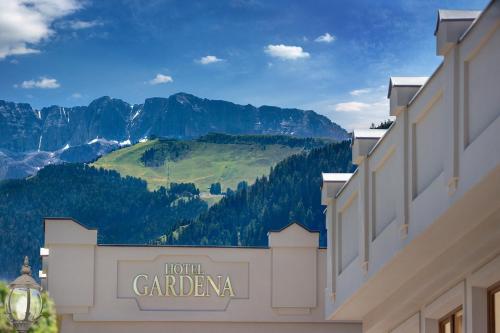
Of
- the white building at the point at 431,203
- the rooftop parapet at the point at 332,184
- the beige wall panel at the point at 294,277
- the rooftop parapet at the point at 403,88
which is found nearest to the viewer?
the white building at the point at 431,203

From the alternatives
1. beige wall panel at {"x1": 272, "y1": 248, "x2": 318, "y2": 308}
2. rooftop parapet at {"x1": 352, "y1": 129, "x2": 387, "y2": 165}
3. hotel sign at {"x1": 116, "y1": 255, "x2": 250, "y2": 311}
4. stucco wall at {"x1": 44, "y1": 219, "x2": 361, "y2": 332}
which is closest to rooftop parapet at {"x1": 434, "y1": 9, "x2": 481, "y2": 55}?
rooftop parapet at {"x1": 352, "y1": 129, "x2": 387, "y2": 165}

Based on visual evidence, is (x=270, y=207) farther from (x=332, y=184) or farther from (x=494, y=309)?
(x=494, y=309)

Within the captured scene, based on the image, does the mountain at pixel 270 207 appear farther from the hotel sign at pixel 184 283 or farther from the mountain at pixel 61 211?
the hotel sign at pixel 184 283

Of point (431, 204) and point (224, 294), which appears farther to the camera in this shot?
point (224, 294)

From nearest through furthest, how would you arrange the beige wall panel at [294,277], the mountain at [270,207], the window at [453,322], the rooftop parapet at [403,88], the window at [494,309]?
the rooftop parapet at [403,88] < the window at [494,309] < the window at [453,322] < the beige wall panel at [294,277] < the mountain at [270,207]

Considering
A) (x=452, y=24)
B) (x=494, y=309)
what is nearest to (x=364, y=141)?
(x=494, y=309)

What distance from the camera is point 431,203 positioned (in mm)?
11984

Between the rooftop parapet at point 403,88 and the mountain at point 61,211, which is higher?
the mountain at point 61,211

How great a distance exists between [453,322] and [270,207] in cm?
14405

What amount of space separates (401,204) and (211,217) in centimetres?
14896

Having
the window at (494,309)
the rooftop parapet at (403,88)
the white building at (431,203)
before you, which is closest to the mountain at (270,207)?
the white building at (431,203)

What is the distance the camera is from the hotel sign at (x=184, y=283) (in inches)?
1250

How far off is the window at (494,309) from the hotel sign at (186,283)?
18904 millimetres

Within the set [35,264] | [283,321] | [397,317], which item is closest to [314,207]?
[35,264]
